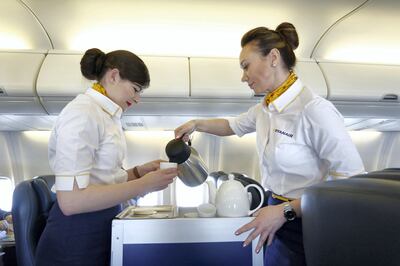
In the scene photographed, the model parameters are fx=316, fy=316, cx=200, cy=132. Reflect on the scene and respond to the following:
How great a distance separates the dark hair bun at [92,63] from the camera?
1.42 meters

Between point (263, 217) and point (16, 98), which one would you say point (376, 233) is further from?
point (16, 98)

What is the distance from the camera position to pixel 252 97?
9.48 ft

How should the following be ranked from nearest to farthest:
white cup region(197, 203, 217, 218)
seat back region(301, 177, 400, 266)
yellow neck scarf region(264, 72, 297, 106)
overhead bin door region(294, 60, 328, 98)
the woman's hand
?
seat back region(301, 177, 400, 266), the woman's hand, white cup region(197, 203, 217, 218), yellow neck scarf region(264, 72, 297, 106), overhead bin door region(294, 60, 328, 98)

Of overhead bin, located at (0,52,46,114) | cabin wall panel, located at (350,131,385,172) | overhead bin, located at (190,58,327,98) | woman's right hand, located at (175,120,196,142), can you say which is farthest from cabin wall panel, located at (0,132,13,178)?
cabin wall panel, located at (350,131,385,172)

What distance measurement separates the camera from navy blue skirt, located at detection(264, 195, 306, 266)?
1143 mm

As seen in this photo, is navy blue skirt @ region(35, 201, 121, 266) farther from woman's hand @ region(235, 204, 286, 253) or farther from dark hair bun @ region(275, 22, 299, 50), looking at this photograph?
dark hair bun @ region(275, 22, 299, 50)

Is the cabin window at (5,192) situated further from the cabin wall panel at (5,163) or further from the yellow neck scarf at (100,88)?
the yellow neck scarf at (100,88)

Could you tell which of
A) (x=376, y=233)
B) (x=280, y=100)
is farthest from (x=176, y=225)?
(x=376, y=233)

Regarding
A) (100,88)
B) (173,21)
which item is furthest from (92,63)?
(173,21)

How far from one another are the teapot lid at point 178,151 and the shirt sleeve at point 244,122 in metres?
0.52

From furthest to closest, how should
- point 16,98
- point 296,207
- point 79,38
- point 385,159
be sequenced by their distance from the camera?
1. point 385,159
2. point 79,38
3. point 16,98
4. point 296,207

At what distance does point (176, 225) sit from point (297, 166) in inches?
19.8

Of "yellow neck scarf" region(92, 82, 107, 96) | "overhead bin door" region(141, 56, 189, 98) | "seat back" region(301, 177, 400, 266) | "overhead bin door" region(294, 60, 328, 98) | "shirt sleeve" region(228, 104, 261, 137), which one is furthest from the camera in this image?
"overhead bin door" region(294, 60, 328, 98)

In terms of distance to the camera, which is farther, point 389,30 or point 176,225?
point 389,30
